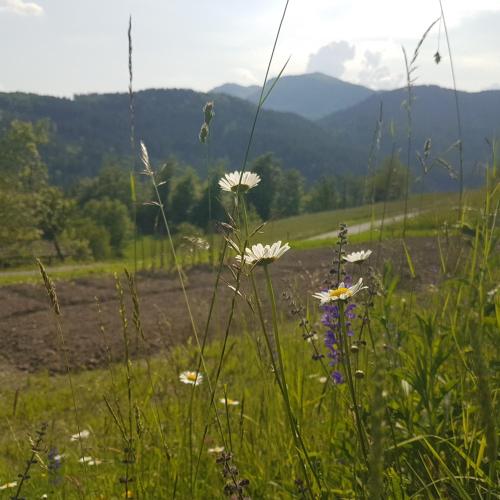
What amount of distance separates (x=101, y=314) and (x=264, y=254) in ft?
18.7

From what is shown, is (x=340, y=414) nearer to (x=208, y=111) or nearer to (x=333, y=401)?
(x=333, y=401)

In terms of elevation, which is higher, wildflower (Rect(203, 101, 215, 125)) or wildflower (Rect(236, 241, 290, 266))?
wildflower (Rect(203, 101, 215, 125))

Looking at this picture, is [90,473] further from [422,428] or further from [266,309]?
[266,309]

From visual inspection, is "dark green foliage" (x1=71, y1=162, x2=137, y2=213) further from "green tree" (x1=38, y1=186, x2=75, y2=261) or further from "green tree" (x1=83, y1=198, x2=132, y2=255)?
"green tree" (x1=38, y1=186, x2=75, y2=261)

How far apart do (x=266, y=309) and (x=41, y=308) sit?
4868 millimetres

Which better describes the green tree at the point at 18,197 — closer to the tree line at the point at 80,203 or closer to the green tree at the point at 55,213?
the tree line at the point at 80,203

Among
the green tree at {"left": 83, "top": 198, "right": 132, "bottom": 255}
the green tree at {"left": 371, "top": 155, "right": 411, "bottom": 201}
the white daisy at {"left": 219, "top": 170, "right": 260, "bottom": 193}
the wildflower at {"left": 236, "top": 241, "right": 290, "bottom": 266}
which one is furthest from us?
the green tree at {"left": 83, "top": 198, "right": 132, "bottom": 255}

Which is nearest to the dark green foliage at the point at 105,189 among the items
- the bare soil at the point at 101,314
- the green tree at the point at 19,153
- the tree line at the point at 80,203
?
the tree line at the point at 80,203

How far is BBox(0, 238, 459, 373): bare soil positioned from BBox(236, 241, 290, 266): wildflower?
261 centimetres

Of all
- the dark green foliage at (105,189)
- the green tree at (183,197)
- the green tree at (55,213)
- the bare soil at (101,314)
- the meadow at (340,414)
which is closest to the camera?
the meadow at (340,414)

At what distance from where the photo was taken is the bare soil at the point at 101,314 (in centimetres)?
595

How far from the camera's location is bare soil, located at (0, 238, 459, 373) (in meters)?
5.95

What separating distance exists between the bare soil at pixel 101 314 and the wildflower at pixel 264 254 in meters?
2.61

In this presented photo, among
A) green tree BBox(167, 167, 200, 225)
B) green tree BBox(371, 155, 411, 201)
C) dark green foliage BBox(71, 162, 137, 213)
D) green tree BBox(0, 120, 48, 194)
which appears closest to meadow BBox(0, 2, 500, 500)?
green tree BBox(371, 155, 411, 201)
